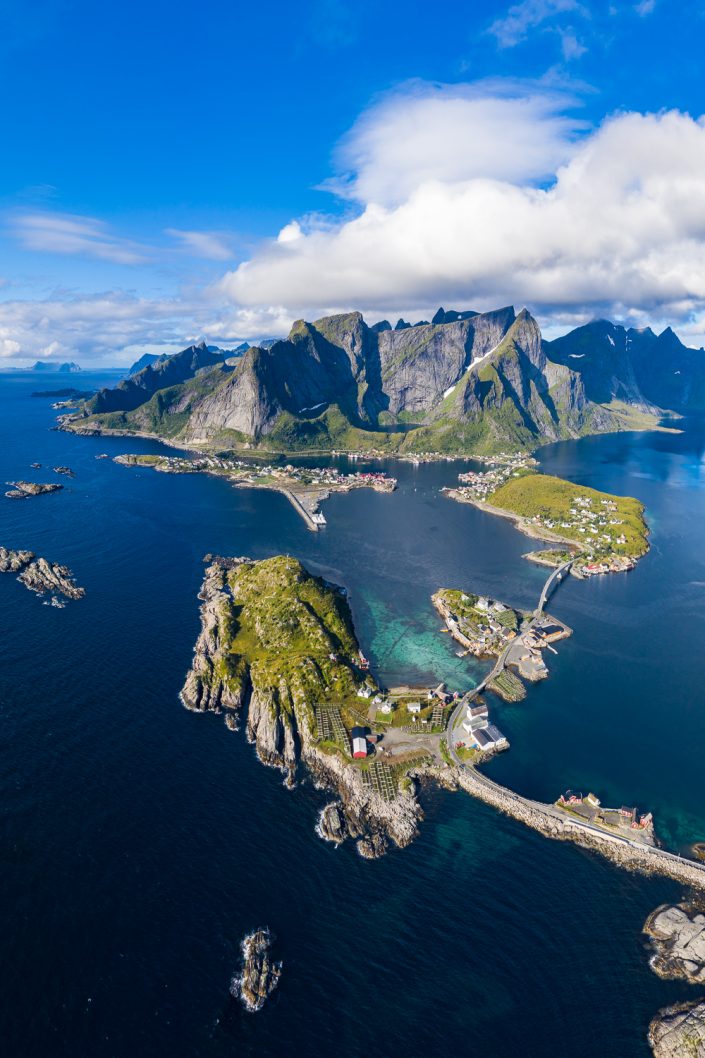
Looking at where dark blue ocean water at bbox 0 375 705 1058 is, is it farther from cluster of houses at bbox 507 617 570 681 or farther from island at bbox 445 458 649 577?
island at bbox 445 458 649 577

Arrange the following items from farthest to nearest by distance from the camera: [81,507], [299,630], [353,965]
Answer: [81,507] < [299,630] < [353,965]

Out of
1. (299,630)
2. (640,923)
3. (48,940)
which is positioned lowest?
(640,923)

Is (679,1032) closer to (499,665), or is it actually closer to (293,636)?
(499,665)

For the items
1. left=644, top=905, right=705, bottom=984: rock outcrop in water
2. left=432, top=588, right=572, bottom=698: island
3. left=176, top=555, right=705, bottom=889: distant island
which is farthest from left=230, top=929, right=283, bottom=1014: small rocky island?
left=432, top=588, right=572, bottom=698: island

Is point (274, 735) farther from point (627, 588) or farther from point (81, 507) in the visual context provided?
point (81, 507)

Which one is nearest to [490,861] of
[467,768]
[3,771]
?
[467,768]

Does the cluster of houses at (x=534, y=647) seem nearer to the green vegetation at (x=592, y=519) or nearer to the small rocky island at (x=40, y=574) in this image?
the green vegetation at (x=592, y=519)
